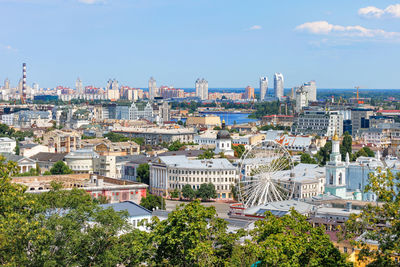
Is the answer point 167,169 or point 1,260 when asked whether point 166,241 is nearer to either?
point 1,260

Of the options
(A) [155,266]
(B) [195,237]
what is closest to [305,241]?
(B) [195,237]

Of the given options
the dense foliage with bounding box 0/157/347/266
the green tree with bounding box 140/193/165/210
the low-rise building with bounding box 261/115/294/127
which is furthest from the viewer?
the low-rise building with bounding box 261/115/294/127

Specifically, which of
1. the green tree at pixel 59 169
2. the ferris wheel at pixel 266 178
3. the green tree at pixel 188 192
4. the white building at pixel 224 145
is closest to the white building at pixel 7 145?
the green tree at pixel 59 169

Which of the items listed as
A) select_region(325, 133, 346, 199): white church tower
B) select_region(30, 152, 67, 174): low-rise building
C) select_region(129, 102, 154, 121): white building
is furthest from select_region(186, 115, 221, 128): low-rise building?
select_region(325, 133, 346, 199): white church tower

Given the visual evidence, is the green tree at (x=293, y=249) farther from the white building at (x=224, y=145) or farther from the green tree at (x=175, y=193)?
the white building at (x=224, y=145)

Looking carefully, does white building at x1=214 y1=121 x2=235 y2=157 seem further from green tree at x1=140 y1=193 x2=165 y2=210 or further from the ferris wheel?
green tree at x1=140 y1=193 x2=165 y2=210

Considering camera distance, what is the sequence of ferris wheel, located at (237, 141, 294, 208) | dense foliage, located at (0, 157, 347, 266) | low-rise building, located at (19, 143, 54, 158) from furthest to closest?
low-rise building, located at (19, 143, 54, 158) → ferris wheel, located at (237, 141, 294, 208) → dense foliage, located at (0, 157, 347, 266)
